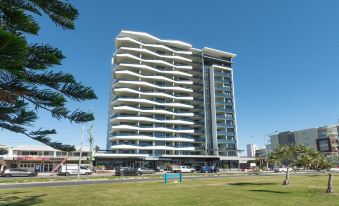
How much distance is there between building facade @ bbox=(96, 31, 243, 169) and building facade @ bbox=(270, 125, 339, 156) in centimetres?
2927

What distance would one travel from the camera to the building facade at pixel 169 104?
269 feet

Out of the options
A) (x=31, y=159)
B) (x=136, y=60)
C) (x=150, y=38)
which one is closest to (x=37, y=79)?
(x=31, y=159)

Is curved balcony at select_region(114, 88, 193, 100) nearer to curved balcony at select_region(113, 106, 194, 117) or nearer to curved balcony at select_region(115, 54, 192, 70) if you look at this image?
curved balcony at select_region(113, 106, 194, 117)

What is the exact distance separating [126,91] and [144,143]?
1560 cm

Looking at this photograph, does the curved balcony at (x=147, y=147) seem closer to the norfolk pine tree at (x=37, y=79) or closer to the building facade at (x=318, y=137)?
the building facade at (x=318, y=137)

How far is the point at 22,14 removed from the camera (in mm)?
3057

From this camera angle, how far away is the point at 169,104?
89.8 metres

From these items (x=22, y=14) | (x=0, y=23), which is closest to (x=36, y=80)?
(x=0, y=23)

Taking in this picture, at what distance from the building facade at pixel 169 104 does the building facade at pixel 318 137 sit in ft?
96.0

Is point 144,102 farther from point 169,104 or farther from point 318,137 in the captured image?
point 318,137

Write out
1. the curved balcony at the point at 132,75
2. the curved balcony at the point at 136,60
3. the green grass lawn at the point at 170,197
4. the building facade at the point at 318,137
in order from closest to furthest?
the green grass lawn at the point at 170,197 → the curved balcony at the point at 132,75 → the curved balcony at the point at 136,60 → the building facade at the point at 318,137

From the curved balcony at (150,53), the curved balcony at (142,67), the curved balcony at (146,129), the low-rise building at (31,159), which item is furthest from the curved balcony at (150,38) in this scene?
the low-rise building at (31,159)

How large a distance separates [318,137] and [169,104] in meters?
81.0

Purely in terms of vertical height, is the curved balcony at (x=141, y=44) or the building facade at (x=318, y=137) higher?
the curved balcony at (x=141, y=44)
